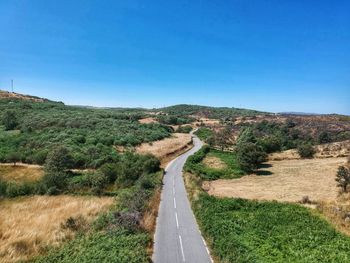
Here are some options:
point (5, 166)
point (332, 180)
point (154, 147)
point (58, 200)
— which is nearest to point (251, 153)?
point (332, 180)

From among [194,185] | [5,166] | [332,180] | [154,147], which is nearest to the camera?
[194,185]

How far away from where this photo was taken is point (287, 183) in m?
46.2

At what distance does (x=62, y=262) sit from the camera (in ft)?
59.7

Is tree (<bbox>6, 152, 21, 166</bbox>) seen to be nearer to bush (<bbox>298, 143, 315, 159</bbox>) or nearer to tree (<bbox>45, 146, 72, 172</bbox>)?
tree (<bbox>45, 146, 72, 172</bbox>)

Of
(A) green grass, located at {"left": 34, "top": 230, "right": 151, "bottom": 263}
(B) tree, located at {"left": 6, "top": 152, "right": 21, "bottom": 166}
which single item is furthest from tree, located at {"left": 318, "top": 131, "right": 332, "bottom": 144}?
(A) green grass, located at {"left": 34, "top": 230, "right": 151, "bottom": 263}

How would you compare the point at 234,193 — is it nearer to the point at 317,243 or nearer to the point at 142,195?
the point at 142,195

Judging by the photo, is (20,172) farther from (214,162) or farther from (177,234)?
(177,234)

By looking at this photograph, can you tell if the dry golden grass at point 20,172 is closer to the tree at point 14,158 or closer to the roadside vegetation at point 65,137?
the tree at point 14,158

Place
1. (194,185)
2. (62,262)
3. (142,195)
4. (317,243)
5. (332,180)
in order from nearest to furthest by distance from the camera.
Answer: (62,262), (317,243), (142,195), (194,185), (332,180)

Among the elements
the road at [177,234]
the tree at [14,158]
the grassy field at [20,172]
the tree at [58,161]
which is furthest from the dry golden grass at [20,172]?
the road at [177,234]

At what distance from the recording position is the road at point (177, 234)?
19781 millimetres

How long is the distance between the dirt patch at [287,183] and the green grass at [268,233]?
765 centimetres

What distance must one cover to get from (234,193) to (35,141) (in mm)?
46467

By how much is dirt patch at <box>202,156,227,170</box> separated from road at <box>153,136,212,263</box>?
22201 mm
